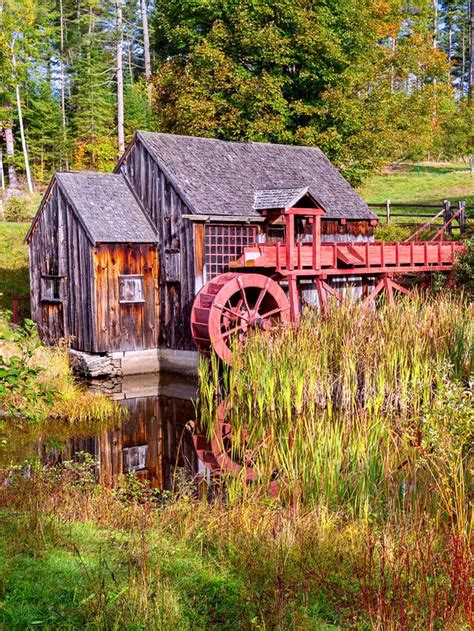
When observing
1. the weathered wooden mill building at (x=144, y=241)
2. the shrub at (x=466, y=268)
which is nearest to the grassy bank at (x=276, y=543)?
the weathered wooden mill building at (x=144, y=241)

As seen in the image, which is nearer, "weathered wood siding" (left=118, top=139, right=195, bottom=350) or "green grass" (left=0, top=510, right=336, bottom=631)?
"green grass" (left=0, top=510, right=336, bottom=631)

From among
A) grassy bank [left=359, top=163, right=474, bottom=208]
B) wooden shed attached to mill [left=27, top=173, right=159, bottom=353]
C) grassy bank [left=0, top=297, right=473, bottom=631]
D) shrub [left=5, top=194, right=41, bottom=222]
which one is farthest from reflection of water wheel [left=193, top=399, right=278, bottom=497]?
grassy bank [left=359, top=163, right=474, bottom=208]

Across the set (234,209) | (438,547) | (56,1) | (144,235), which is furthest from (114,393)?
(56,1)

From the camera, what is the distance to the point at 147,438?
44.7 ft

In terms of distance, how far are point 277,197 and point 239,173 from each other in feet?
7.02

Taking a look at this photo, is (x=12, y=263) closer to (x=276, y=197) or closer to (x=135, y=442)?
(x=276, y=197)

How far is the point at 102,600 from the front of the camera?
531 cm

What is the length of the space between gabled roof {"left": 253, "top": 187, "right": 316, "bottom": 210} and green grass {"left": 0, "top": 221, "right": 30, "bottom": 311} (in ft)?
28.6

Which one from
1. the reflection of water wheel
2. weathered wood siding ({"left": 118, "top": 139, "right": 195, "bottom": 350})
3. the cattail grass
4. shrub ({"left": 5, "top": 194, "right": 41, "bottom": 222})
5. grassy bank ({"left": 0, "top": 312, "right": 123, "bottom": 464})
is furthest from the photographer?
shrub ({"left": 5, "top": 194, "right": 41, "bottom": 222})

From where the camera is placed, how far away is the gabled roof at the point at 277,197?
1892cm

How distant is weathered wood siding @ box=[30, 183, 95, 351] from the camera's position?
19.1m

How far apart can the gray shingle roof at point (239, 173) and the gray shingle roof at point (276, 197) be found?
0.19m

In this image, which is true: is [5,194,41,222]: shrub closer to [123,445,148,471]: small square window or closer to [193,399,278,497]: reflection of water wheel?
[193,399,278,497]: reflection of water wheel

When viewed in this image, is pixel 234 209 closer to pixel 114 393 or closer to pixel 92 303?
pixel 92 303
